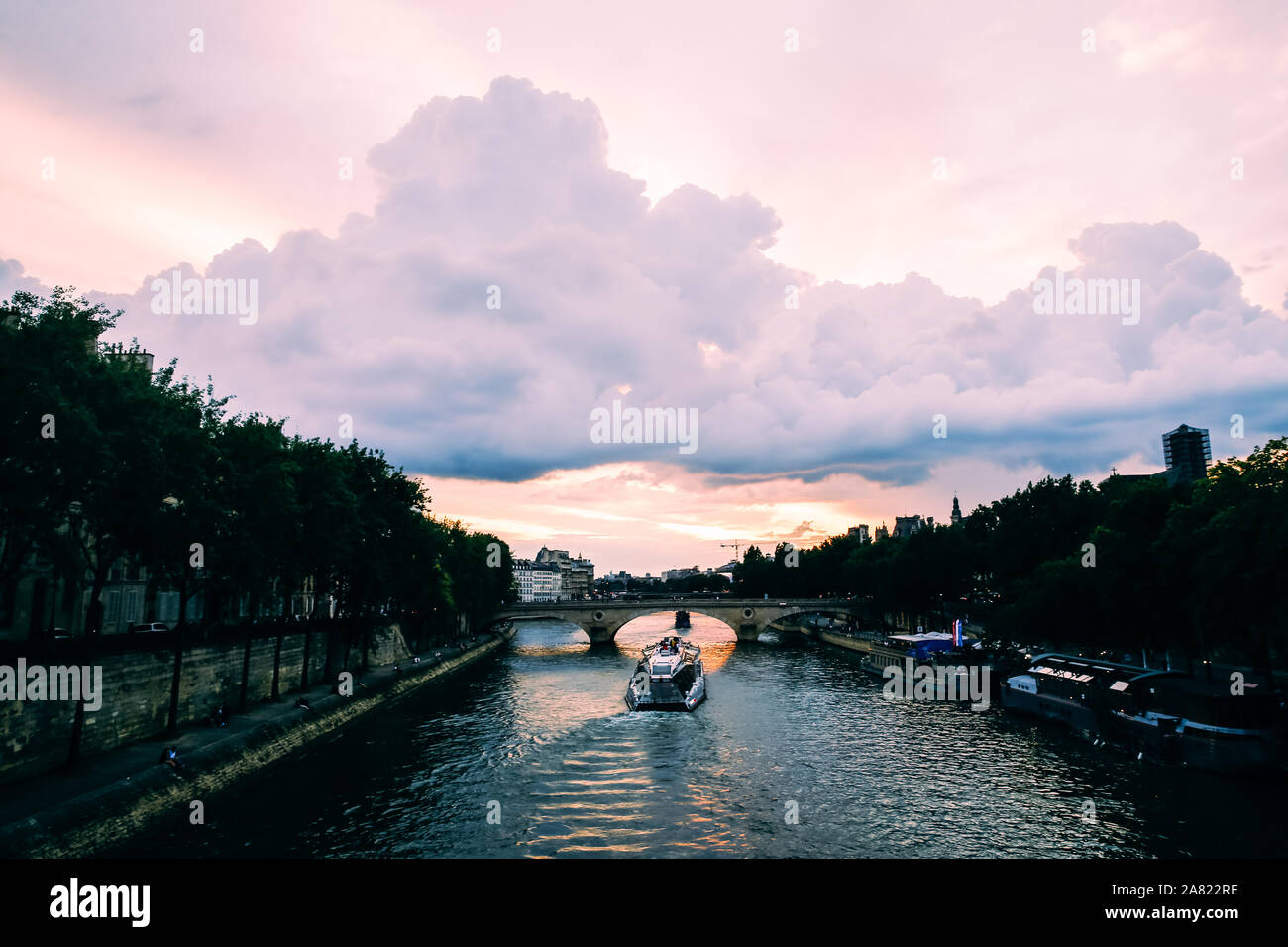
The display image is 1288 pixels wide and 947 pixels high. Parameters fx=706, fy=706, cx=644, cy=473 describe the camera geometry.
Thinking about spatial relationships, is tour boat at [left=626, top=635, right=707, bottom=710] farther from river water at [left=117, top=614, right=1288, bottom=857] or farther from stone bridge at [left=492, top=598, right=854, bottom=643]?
stone bridge at [left=492, top=598, right=854, bottom=643]

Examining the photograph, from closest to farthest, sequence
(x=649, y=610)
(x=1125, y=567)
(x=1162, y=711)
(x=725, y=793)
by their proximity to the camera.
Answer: (x=725, y=793) → (x=1162, y=711) → (x=1125, y=567) → (x=649, y=610)

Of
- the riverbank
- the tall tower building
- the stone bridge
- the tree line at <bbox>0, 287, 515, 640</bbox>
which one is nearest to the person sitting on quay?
the riverbank

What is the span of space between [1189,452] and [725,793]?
144m

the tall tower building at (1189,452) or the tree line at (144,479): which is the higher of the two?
A: the tall tower building at (1189,452)

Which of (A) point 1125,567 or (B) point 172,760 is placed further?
(A) point 1125,567

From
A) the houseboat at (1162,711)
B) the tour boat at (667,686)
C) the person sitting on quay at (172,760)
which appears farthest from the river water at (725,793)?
the tour boat at (667,686)

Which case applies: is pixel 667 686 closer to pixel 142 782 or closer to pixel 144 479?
pixel 142 782

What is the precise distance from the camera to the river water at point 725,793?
29781mm

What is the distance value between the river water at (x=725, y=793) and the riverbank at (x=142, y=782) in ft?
3.67

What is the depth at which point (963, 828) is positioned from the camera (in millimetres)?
31781

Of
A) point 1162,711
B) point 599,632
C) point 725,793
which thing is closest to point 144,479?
point 725,793

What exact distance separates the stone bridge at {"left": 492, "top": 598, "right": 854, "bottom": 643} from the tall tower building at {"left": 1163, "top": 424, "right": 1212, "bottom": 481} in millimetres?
67510

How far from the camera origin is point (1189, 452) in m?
137

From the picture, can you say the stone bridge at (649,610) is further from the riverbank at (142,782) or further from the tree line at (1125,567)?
the riverbank at (142,782)
